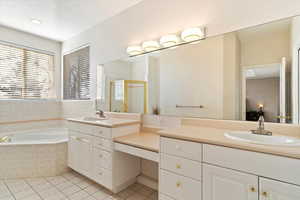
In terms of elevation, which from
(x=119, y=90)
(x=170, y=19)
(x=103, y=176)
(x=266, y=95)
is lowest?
(x=103, y=176)

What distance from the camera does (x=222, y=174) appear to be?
0.96m

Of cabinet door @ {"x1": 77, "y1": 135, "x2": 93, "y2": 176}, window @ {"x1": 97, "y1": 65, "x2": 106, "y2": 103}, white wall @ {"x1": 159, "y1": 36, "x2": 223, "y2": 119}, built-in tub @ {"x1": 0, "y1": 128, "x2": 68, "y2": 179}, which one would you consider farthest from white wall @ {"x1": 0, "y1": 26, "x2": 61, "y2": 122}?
white wall @ {"x1": 159, "y1": 36, "x2": 223, "y2": 119}

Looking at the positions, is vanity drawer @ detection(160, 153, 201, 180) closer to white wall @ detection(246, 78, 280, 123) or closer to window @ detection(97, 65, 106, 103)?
white wall @ detection(246, 78, 280, 123)

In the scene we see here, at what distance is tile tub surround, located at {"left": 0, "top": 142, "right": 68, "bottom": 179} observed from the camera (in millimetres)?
2076

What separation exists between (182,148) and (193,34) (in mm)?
1199

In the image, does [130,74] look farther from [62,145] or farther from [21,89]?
[21,89]

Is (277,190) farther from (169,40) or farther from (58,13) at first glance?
(58,13)

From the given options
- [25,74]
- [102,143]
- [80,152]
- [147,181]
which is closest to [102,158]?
[102,143]

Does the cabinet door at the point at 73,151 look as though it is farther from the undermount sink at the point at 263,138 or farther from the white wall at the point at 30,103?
the undermount sink at the point at 263,138

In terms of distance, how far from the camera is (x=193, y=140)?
107cm

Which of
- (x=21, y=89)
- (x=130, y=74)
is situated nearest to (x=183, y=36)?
(x=130, y=74)

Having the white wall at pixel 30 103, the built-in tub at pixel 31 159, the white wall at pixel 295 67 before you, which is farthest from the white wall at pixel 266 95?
the white wall at pixel 30 103

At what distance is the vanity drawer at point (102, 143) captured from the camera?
64.9 inches

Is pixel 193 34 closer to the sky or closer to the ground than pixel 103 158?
closer to the sky
